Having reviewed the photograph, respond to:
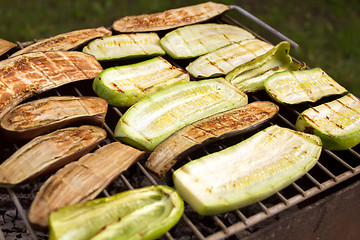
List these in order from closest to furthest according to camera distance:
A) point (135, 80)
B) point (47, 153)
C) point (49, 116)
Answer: point (47, 153)
point (49, 116)
point (135, 80)

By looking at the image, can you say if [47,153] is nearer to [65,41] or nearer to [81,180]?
[81,180]

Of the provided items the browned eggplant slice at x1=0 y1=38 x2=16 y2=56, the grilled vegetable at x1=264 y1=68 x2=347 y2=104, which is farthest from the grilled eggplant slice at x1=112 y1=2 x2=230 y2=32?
the grilled vegetable at x1=264 y1=68 x2=347 y2=104

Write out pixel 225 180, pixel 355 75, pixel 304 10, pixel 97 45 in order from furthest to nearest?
pixel 304 10
pixel 355 75
pixel 97 45
pixel 225 180

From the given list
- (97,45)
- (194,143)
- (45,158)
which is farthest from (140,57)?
(45,158)

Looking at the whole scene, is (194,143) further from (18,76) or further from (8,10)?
(8,10)

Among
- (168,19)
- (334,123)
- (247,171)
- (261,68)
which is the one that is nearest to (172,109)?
(247,171)

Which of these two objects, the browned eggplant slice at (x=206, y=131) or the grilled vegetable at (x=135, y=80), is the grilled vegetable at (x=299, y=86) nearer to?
the browned eggplant slice at (x=206, y=131)
